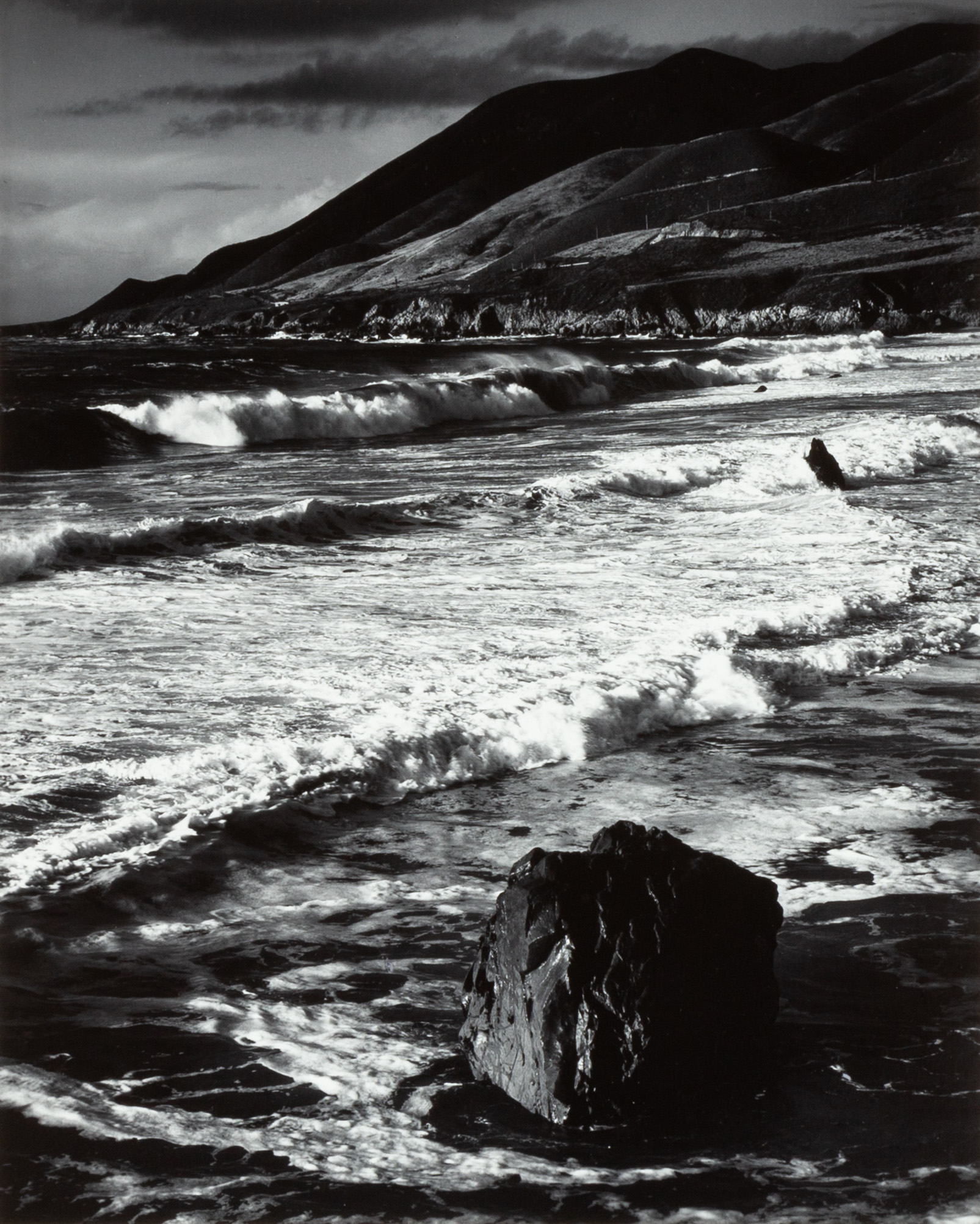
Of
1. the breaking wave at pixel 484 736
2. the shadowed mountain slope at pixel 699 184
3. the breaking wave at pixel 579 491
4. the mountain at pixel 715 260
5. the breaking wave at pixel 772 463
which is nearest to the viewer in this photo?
the breaking wave at pixel 484 736

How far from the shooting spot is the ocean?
11.9 ft

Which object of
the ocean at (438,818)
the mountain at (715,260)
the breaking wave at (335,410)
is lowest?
the ocean at (438,818)

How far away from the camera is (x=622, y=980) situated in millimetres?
3752

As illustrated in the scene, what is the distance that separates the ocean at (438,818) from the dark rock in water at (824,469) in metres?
0.55

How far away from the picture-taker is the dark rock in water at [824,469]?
1588cm

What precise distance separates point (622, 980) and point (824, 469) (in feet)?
42.4

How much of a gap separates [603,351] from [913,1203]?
53.0 m

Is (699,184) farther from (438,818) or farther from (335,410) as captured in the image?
(438,818)

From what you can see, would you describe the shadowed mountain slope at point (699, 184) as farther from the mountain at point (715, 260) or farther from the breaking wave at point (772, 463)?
the breaking wave at point (772, 463)

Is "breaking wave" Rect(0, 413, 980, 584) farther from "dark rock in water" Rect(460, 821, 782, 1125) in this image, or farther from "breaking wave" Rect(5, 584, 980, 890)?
"dark rock in water" Rect(460, 821, 782, 1125)

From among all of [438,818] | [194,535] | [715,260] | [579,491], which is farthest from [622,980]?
[715,260]

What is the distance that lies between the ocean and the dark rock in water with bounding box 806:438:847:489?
548 mm

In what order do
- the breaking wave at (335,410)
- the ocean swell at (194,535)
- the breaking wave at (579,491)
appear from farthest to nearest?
the breaking wave at (335,410), the breaking wave at (579,491), the ocean swell at (194,535)

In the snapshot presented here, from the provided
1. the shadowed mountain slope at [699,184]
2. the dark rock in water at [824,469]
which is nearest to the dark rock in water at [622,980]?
the dark rock in water at [824,469]
